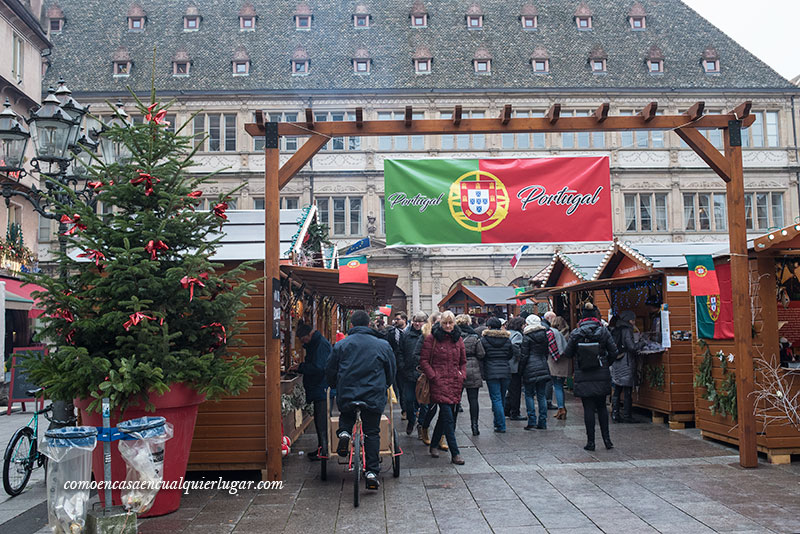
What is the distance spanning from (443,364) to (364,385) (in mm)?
1927

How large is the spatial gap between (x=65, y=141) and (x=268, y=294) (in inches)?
151

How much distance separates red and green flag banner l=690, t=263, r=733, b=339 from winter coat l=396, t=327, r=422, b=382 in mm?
3933

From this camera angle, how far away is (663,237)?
37250mm

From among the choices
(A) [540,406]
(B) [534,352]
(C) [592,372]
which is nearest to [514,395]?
Answer: (B) [534,352]

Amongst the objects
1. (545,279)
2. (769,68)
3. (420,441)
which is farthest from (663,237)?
(420,441)

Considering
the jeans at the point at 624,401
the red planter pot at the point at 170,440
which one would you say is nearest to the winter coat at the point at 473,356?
the jeans at the point at 624,401

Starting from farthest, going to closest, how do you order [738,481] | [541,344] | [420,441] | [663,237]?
1. [663,237]
2. [541,344]
3. [420,441]
4. [738,481]

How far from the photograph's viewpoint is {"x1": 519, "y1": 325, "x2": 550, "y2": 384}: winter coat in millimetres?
12078

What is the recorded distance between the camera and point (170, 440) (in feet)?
22.2

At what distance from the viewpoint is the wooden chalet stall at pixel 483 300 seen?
92.3 feet

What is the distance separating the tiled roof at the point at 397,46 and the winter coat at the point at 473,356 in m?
28.5

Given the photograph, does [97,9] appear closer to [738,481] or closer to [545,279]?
[545,279]

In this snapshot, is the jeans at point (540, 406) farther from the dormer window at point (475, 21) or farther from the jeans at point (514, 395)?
the dormer window at point (475, 21)

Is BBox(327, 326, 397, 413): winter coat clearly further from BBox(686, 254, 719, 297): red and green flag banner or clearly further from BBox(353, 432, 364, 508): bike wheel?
BBox(686, 254, 719, 297): red and green flag banner
